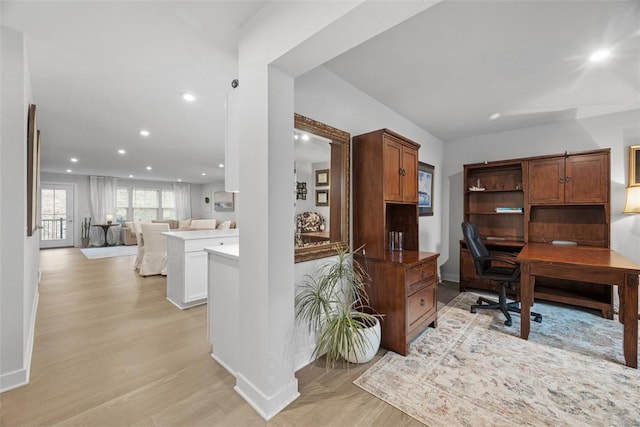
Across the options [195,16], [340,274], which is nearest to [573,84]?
[340,274]

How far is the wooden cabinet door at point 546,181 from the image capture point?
333 centimetres

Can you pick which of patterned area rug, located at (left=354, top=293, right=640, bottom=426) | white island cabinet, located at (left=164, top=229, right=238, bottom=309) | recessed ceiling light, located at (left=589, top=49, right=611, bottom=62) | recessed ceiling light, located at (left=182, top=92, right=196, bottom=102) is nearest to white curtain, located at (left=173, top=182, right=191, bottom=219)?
white island cabinet, located at (left=164, top=229, right=238, bottom=309)

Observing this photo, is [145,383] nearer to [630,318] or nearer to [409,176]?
[409,176]

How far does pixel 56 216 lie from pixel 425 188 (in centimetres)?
1102

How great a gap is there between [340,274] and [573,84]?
9.45ft

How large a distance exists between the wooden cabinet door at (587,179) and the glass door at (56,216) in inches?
495

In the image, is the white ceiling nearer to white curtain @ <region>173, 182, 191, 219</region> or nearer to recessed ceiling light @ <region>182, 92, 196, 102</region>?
recessed ceiling light @ <region>182, 92, 196, 102</region>

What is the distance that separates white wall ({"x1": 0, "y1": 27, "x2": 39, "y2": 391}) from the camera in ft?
5.70

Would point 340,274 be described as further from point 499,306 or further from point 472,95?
point 472,95

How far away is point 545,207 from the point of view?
11.9 ft

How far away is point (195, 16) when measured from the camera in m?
1.60

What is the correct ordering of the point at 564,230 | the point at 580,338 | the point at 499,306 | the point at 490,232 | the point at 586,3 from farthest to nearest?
the point at 490,232
the point at 564,230
the point at 499,306
the point at 580,338
the point at 586,3

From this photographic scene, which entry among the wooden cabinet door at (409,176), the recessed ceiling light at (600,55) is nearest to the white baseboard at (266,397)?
the wooden cabinet door at (409,176)

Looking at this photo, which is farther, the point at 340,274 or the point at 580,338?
the point at 580,338
